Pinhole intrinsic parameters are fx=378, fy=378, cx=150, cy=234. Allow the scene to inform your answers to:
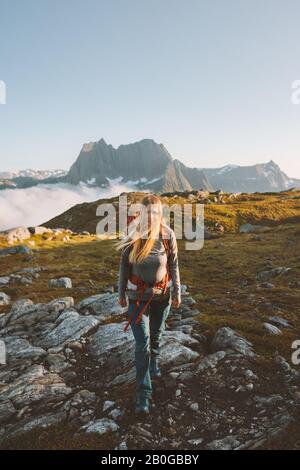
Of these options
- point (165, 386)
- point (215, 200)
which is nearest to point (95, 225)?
point (215, 200)

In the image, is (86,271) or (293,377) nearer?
(293,377)

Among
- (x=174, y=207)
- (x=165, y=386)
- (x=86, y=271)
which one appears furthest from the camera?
(x=174, y=207)

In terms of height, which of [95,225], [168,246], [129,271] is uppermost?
[168,246]

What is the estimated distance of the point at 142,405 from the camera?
30.9ft

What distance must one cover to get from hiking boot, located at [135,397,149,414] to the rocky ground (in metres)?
0.24

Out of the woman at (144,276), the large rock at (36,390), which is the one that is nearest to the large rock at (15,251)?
the large rock at (36,390)

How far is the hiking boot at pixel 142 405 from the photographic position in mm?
9383

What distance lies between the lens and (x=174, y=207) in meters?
93.6
